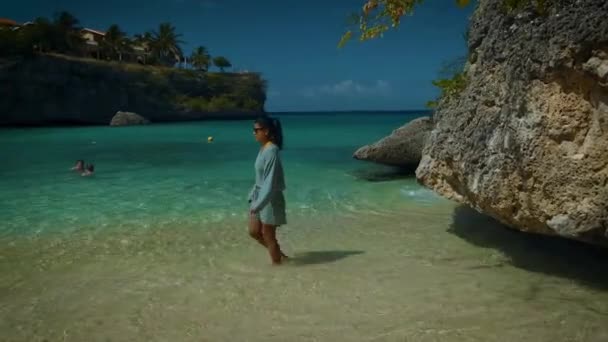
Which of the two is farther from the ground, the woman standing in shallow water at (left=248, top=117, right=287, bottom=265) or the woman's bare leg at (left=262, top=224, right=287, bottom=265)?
the woman standing in shallow water at (left=248, top=117, right=287, bottom=265)

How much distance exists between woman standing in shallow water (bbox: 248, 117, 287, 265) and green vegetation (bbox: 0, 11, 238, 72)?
63.9 m

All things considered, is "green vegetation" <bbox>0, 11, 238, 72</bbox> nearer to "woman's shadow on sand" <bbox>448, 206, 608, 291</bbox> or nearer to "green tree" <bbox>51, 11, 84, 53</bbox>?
"green tree" <bbox>51, 11, 84, 53</bbox>

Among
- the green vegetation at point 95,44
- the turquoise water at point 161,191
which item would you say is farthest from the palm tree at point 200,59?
the turquoise water at point 161,191

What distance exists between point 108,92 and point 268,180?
244 ft

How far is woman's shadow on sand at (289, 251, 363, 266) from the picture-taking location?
635cm

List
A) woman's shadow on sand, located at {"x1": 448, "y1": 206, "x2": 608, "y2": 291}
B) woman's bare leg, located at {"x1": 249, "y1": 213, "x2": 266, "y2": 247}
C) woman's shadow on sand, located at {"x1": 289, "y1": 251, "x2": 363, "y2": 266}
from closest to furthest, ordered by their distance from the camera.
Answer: woman's shadow on sand, located at {"x1": 448, "y1": 206, "x2": 608, "y2": 291} → woman's bare leg, located at {"x1": 249, "y1": 213, "x2": 266, "y2": 247} → woman's shadow on sand, located at {"x1": 289, "y1": 251, "x2": 363, "y2": 266}

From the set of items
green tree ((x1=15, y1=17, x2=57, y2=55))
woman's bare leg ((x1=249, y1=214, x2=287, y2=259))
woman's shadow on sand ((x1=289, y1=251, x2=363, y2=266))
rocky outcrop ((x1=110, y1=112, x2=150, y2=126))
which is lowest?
woman's shadow on sand ((x1=289, y1=251, x2=363, y2=266))

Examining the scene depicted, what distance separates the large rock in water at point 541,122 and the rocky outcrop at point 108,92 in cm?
6671

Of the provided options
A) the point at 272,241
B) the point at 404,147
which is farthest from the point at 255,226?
the point at 404,147

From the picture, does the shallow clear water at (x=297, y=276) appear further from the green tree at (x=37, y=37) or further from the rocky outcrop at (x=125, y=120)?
the rocky outcrop at (x=125, y=120)

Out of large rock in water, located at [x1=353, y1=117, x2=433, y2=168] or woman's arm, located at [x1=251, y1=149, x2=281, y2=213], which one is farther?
large rock in water, located at [x1=353, y1=117, x2=433, y2=168]

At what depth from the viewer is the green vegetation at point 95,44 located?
57997 mm

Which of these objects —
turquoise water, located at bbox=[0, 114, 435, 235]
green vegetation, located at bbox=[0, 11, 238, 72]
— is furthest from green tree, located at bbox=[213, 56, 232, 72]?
turquoise water, located at bbox=[0, 114, 435, 235]

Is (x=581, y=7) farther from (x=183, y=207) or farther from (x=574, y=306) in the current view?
(x=183, y=207)
